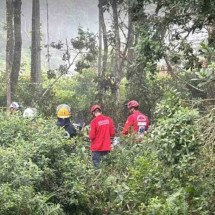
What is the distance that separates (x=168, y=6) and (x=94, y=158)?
3103 mm

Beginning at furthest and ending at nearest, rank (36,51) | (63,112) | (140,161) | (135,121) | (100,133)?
(36,51) < (135,121) < (63,112) < (100,133) < (140,161)

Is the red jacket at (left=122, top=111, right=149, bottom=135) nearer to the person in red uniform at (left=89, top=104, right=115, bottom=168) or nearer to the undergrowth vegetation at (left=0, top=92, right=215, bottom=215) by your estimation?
the person in red uniform at (left=89, top=104, right=115, bottom=168)

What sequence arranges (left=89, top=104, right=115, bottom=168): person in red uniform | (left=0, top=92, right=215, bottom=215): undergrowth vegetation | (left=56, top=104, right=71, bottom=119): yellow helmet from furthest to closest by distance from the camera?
(left=56, top=104, right=71, bottom=119): yellow helmet
(left=89, top=104, right=115, bottom=168): person in red uniform
(left=0, top=92, right=215, bottom=215): undergrowth vegetation

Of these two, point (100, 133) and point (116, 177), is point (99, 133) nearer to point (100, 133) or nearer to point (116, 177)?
point (100, 133)

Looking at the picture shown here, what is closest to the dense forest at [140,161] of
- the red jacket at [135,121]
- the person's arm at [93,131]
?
the red jacket at [135,121]

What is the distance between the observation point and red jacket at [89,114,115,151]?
948 cm

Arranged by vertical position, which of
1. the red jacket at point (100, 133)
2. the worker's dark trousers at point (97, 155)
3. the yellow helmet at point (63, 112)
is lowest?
the worker's dark trousers at point (97, 155)

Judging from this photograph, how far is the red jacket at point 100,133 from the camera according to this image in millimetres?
9484

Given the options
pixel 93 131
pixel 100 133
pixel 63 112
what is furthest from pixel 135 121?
pixel 63 112

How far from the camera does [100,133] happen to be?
9.52 m

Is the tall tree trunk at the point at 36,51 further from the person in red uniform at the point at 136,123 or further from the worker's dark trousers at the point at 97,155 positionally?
the worker's dark trousers at the point at 97,155

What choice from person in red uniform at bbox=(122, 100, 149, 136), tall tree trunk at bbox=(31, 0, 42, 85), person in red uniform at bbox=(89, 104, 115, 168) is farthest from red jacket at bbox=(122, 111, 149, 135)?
tall tree trunk at bbox=(31, 0, 42, 85)

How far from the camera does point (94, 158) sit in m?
9.64

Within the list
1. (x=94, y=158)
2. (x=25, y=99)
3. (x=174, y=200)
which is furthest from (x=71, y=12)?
(x=174, y=200)
